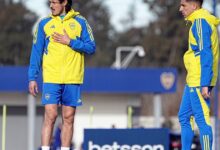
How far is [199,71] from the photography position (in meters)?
10.4

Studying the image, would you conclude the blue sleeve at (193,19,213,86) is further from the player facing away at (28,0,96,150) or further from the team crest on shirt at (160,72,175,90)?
the team crest on shirt at (160,72,175,90)

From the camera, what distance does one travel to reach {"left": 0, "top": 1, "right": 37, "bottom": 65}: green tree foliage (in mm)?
69875

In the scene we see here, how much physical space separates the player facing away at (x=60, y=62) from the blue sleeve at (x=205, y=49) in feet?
4.60

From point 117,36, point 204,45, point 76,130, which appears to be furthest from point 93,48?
point 117,36

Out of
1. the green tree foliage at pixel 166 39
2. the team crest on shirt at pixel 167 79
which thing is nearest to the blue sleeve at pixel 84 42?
the team crest on shirt at pixel 167 79

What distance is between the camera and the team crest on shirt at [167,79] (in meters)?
31.3

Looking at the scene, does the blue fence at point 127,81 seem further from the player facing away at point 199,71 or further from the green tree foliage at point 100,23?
the green tree foliage at point 100,23

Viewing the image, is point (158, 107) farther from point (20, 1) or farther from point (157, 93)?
point (20, 1)

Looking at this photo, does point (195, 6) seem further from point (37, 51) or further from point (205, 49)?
point (37, 51)

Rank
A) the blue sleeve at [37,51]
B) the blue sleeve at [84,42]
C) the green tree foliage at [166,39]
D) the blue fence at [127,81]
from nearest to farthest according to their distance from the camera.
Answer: the blue sleeve at [84,42], the blue sleeve at [37,51], the blue fence at [127,81], the green tree foliage at [166,39]

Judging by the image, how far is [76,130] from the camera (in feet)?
112

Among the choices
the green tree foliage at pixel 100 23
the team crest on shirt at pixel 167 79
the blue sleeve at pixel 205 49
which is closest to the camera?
the blue sleeve at pixel 205 49

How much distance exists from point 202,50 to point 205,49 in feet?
0.14

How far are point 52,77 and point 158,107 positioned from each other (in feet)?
72.2
